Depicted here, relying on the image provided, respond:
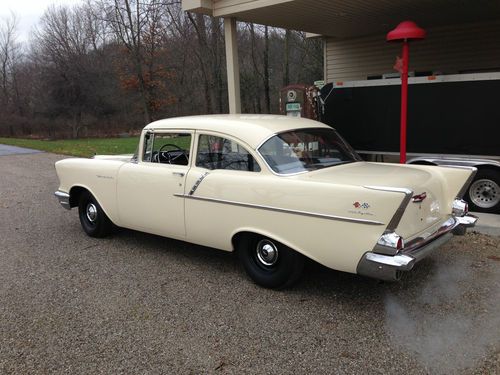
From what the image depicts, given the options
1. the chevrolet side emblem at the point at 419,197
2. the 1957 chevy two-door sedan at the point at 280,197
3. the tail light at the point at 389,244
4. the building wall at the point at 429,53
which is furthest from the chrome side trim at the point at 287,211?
the building wall at the point at 429,53

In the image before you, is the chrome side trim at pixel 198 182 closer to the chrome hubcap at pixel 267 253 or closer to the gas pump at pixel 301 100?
the chrome hubcap at pixel 267 253

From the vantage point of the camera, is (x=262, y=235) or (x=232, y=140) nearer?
(x=262, y=235)

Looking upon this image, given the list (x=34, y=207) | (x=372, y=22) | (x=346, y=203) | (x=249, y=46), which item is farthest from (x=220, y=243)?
(x=249, y=46)

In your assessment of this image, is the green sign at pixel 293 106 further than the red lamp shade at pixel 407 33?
Yes

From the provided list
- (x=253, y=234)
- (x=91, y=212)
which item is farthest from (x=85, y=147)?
(x=253, y=234)

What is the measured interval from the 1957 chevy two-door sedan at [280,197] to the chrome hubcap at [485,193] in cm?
205

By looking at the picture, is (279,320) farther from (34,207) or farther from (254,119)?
(34,207)

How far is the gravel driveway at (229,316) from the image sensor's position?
3.07 meters

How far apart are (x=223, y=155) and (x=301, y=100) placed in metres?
3.92

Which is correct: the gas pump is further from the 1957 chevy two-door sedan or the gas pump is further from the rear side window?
the rear side window

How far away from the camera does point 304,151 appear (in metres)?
4.38

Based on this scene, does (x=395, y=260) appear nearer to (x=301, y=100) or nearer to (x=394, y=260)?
(x=394, y=260)

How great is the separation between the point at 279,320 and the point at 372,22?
321 inches

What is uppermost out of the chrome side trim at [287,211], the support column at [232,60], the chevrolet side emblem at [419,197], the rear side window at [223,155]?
the support column at [232,60]
